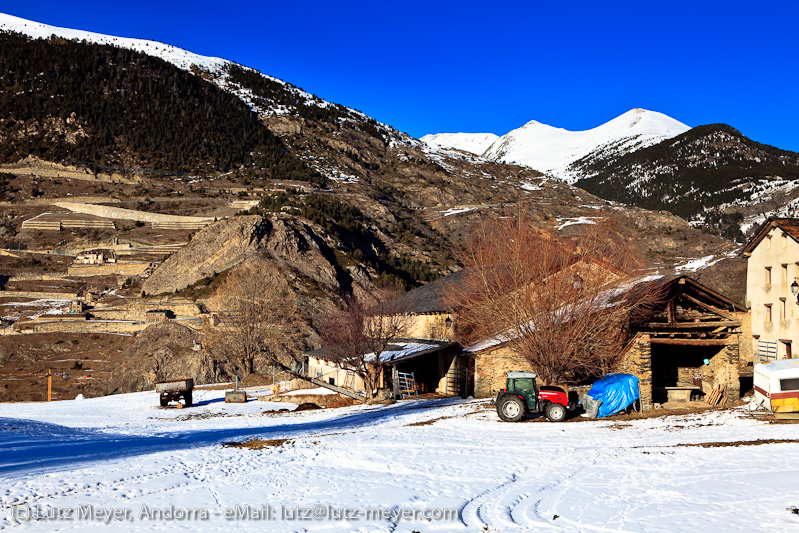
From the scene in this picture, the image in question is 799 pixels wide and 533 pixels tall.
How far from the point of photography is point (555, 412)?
2389 cm

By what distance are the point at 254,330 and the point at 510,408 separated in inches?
1365

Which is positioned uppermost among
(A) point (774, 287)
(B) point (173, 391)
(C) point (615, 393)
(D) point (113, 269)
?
(D) point (113, 269)

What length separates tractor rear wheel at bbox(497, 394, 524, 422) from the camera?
23641mm

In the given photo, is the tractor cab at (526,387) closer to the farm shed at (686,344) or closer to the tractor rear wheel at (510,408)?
the tractor rear wheel at (510,408)

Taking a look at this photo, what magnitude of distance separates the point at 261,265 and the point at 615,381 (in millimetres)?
48485

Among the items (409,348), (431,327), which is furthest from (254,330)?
(409,348)

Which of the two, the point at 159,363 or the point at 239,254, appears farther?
the point at 239,254

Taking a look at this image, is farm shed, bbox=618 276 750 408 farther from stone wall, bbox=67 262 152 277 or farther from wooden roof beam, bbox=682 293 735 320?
stone wall, bbox=67 262 152 277

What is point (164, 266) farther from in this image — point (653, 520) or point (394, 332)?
point (653, 520)

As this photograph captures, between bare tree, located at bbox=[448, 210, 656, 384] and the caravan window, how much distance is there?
6.95m

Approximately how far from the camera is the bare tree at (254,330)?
178 ft

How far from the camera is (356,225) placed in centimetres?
10225

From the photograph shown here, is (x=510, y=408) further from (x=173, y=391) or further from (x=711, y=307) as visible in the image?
(x=173, y=391)

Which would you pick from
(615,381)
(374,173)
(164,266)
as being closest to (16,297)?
(164,266)
